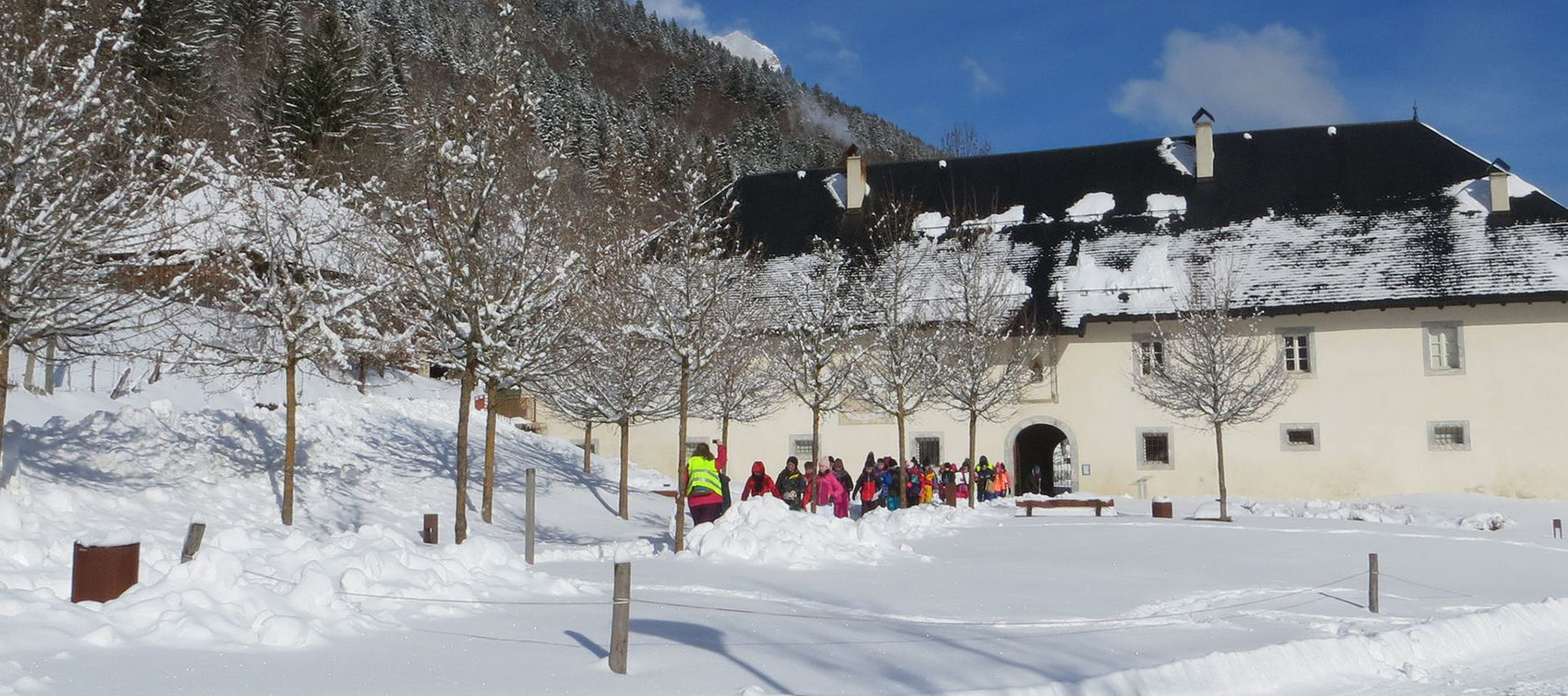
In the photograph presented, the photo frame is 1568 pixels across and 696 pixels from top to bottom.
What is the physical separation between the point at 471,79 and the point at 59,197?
18.6 ft

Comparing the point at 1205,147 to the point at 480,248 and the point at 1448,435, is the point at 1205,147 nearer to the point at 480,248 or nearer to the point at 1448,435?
the point at 1448,435

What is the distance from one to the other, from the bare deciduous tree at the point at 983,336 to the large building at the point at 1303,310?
94 cm

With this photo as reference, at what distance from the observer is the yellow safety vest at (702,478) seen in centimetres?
1662

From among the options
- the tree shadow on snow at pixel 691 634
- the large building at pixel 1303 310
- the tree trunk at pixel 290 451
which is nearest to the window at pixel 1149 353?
the large building at pixel 1303 310

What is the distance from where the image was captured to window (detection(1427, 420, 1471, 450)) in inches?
1240

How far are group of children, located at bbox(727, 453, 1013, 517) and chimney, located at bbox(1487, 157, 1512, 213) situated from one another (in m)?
14.0

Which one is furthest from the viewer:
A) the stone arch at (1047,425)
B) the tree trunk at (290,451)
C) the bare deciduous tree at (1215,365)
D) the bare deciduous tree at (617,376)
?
the stone arch at (1047,425)

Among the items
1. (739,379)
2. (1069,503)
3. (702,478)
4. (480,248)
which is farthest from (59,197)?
(1069,503)

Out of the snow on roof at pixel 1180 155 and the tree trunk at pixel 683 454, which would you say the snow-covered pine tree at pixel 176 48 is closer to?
the snow on roof at pixel 1180 155

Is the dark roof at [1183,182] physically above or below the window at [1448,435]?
above

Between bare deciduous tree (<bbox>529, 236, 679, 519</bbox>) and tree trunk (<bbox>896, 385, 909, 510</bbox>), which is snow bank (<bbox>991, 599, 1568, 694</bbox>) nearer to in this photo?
tree trunk (<bbox>896, 385, 909, 510</bbox>)

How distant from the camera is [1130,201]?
122ft

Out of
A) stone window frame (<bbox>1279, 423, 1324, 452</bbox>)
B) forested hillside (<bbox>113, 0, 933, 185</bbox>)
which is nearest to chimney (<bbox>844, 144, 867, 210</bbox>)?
forested hillside (<bbox>113, 0, 933, 185</bbox>)

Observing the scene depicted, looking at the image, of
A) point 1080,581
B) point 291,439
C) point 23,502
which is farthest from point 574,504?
point 1080,581
